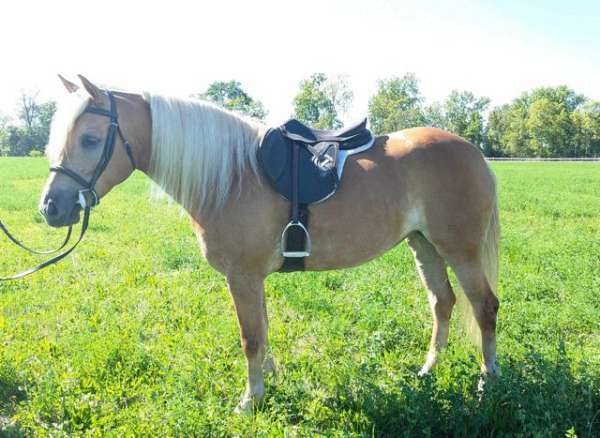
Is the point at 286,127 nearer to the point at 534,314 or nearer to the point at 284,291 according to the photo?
the point at 284,291

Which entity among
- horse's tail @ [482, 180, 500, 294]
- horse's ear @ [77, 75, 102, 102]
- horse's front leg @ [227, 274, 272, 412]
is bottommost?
horse's front leg @ [227, 274, 272, 412]

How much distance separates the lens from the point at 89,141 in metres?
2.45

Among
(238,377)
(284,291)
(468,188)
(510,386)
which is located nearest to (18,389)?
(238,377)

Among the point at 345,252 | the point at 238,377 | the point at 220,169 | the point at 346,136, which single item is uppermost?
the point at 346,136

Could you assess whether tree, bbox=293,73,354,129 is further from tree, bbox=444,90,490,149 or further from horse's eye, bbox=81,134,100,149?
horse's eye, bbox=81,134,100,149

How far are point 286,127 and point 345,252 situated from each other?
101 cm

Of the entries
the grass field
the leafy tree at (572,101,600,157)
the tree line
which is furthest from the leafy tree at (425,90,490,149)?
the grass field

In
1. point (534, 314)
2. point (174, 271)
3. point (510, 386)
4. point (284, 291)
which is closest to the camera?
point (510, 386)

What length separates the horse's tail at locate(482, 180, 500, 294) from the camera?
3.22 m

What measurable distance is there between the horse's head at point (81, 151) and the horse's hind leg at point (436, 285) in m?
2.42

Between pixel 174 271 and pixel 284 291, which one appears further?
pixel 174 271

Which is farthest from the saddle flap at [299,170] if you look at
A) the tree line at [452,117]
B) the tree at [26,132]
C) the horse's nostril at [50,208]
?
the tree at [26,132]

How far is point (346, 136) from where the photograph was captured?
3.08 metres

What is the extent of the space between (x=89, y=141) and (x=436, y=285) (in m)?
2.92
